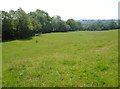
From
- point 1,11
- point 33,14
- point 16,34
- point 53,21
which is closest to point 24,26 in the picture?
point 16,34

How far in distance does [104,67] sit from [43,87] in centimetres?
598

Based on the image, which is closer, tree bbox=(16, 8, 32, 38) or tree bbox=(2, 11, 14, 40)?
tree bbox=(2, 11, 14, 40)

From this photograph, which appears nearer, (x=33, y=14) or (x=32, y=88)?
(x=32, y=88)

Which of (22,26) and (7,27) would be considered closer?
(7,27)

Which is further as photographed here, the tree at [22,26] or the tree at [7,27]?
the tree at [22,26]

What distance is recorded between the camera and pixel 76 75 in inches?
581

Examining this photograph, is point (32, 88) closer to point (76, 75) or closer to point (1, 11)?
point (76, 75)

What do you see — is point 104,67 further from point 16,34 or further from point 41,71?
point 16,34

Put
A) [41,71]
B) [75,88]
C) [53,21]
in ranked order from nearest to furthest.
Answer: [75,88], [41,71], [53,21]

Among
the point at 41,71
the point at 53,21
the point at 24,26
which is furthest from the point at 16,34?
the point at 41,71

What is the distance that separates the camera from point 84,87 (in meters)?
12.0

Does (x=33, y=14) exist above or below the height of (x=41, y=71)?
above

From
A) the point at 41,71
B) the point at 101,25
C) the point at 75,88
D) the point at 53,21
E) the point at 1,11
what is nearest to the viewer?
the point at 75,88

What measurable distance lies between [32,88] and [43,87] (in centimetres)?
62
